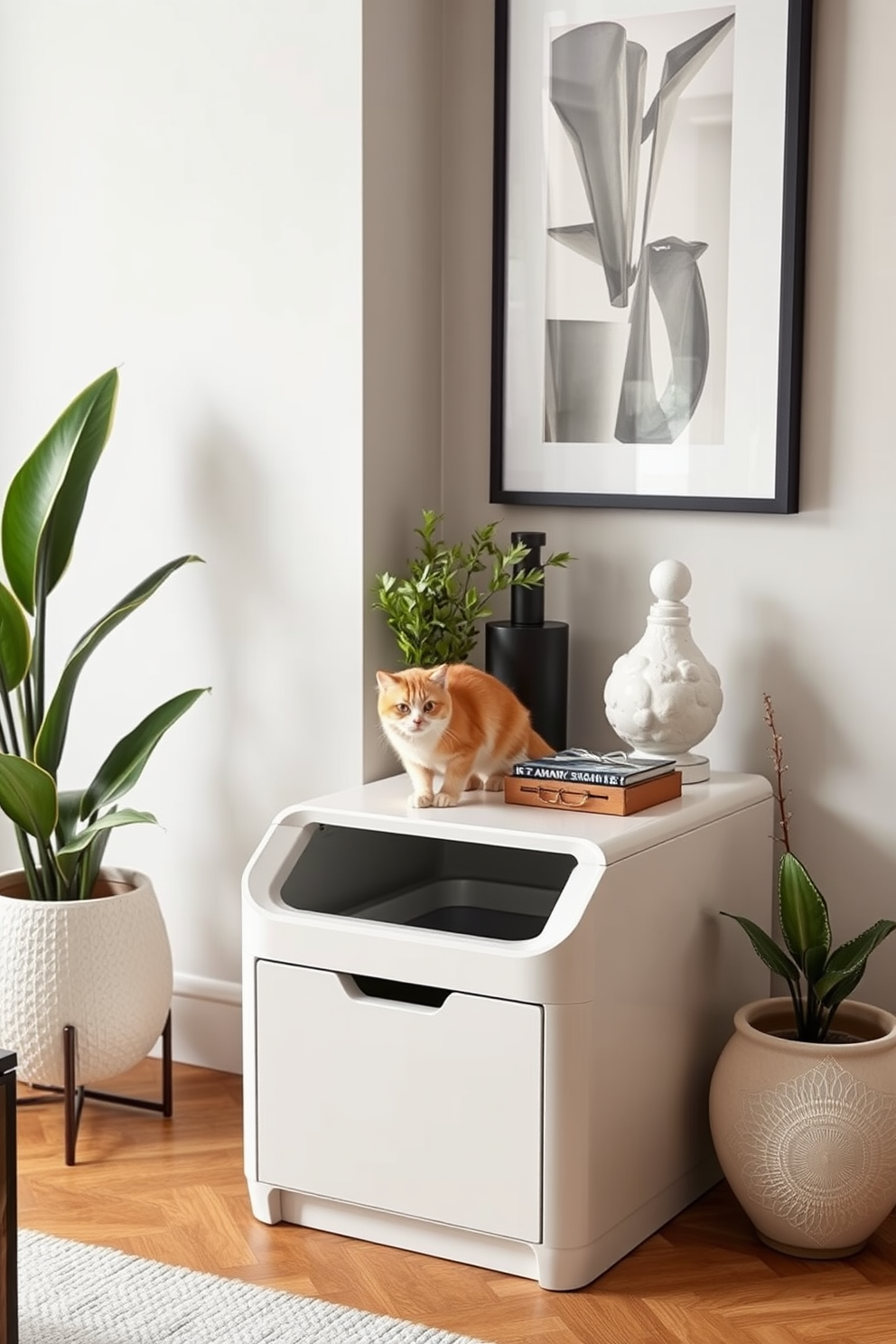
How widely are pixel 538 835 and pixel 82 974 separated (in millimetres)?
913

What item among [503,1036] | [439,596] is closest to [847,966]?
[503,1036]

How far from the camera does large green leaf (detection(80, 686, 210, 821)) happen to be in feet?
9.30

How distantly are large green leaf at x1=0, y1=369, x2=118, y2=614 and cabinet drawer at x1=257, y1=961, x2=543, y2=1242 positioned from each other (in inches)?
33.4

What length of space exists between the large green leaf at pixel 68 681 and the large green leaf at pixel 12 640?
0.07m

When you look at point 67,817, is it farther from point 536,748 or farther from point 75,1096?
point 536,748

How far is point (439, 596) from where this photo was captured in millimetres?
2836

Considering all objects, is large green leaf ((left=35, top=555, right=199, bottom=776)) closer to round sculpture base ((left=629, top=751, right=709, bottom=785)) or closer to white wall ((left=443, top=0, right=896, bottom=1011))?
white wall ((left=443, top=0, right=896, bottom=1011))

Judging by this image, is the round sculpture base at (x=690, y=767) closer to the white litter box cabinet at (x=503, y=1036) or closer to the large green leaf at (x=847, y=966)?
the white litter box cabinet at (x=503, y=1036)

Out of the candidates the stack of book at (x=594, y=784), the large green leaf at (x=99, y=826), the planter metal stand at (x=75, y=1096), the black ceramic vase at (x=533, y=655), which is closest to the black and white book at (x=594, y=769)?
the stack of book at (x=594, y=784)

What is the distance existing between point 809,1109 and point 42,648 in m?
1.45

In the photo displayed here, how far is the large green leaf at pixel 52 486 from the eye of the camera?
2.80 metres

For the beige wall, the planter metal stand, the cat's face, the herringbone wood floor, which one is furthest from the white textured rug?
the beige wall

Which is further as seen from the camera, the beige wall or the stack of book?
the beige wall

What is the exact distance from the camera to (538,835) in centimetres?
232
